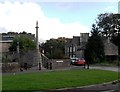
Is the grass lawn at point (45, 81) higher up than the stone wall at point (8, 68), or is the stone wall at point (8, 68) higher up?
the stone wall at point (8, 68)

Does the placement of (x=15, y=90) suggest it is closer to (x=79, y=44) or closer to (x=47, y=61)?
(x=47, y=61)

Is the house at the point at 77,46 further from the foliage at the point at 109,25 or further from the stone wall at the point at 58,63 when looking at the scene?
the stone wall at the point at 58,63

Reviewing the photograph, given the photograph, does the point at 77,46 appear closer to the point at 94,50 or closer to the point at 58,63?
the point at 94,50

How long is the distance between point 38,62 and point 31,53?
383cm

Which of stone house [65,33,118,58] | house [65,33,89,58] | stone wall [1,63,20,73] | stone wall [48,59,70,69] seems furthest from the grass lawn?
house [65,33,89,58]

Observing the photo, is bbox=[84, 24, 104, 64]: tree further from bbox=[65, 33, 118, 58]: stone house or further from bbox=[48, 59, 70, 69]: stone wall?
bbox=[48, 59, 70, 69]: stone wall

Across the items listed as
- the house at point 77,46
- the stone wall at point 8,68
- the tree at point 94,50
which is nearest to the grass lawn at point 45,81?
the stone wall at point 8,68

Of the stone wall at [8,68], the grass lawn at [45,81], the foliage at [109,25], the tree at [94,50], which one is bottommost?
the grass lawn at [45,81]

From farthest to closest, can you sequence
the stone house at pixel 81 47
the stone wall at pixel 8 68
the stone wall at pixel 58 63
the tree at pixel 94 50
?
the stone house at pixel 81 47 → the tree at pixel 94 50 → the stone wall at pixel 58 63 → the stone wall at pixel 8 68

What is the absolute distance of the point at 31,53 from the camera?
53.8m

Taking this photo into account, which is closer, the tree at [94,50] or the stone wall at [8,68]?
the stone wall at [8,68]

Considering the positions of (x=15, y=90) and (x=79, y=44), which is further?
(x=79, y=44)

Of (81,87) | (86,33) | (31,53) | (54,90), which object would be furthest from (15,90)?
(86,33)

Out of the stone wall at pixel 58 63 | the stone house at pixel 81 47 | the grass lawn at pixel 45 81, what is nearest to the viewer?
the grass lawn at pixel 45 81
